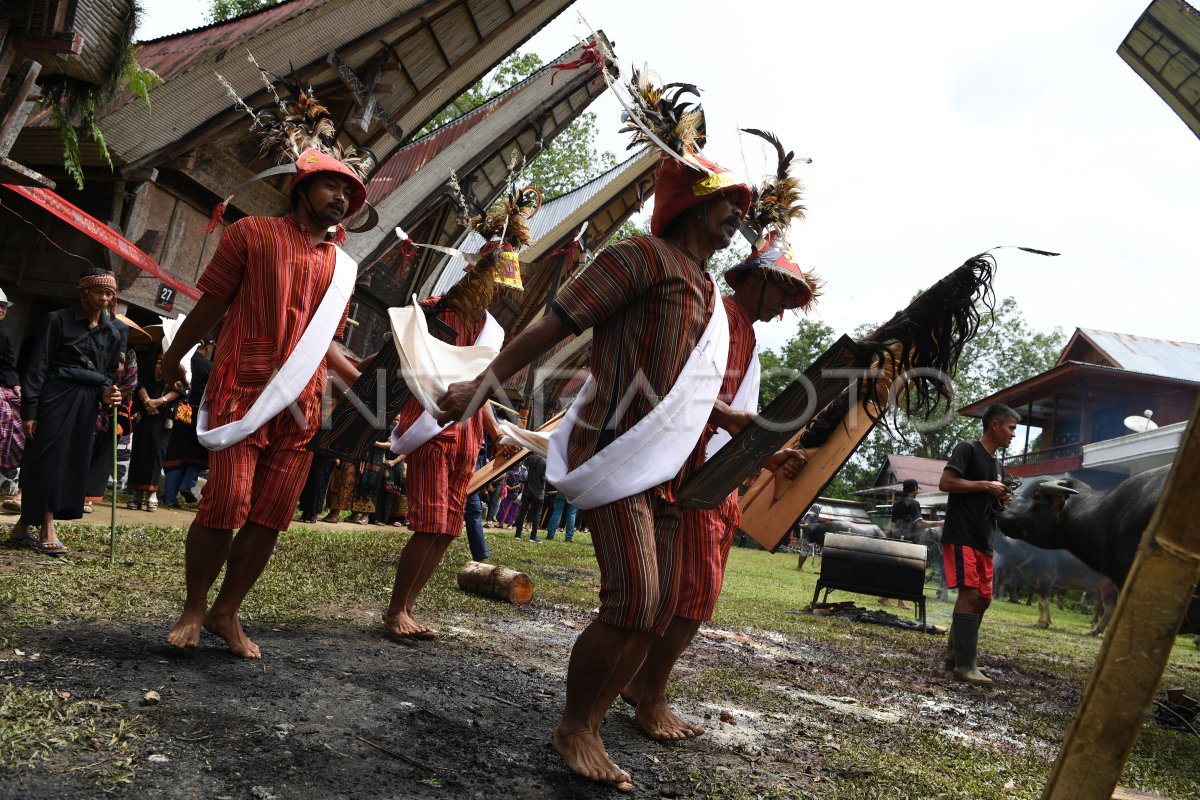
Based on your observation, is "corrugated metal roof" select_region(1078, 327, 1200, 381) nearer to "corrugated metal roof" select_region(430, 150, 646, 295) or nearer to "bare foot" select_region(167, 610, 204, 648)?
"corrugated metal roof" select_region(430, 150, 646, 295)

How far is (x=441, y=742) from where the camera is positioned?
117 inches

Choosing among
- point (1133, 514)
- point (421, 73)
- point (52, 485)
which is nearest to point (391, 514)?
point (421, 73)

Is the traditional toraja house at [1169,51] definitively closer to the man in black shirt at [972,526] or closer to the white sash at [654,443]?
the white sash at [654,443]

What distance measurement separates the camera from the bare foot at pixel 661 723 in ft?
11.7

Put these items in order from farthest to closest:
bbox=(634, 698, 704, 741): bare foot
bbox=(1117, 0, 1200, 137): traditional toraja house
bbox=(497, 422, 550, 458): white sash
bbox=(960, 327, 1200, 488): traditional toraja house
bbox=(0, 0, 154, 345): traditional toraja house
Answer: bbox=(960, 327, 1200, 488): traditional toraja house, bbox=(497, 422, 550, 458): white sash, bbox=(0, 0, 154, 345): traditional toraja house, bbox=(634, 698, 704, 741): bare foot, bbox=(1117, 0, 1200, 137): traditional toraja house

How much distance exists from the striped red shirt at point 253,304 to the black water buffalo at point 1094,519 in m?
5.29

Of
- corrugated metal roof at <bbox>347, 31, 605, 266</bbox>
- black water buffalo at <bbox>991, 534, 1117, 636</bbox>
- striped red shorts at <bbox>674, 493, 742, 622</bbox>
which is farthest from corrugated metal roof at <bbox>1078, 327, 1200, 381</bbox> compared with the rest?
striped red shorts at <bbox>674, 493, 742, 622</bbox>

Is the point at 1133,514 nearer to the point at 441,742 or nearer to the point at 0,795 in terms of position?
the point at 441,742

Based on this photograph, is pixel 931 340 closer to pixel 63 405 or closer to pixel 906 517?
pixel 63 405

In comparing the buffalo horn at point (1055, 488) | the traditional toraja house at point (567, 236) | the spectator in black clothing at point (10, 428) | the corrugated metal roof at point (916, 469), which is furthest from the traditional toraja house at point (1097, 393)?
the spectator in black clothing at point (10, 428)

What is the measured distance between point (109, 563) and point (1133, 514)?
6977 millimetres

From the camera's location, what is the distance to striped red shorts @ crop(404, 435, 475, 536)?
478cm

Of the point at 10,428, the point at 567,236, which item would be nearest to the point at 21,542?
the point at 10,428

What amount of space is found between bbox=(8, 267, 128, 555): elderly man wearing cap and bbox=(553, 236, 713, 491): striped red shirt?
4.62 meters
